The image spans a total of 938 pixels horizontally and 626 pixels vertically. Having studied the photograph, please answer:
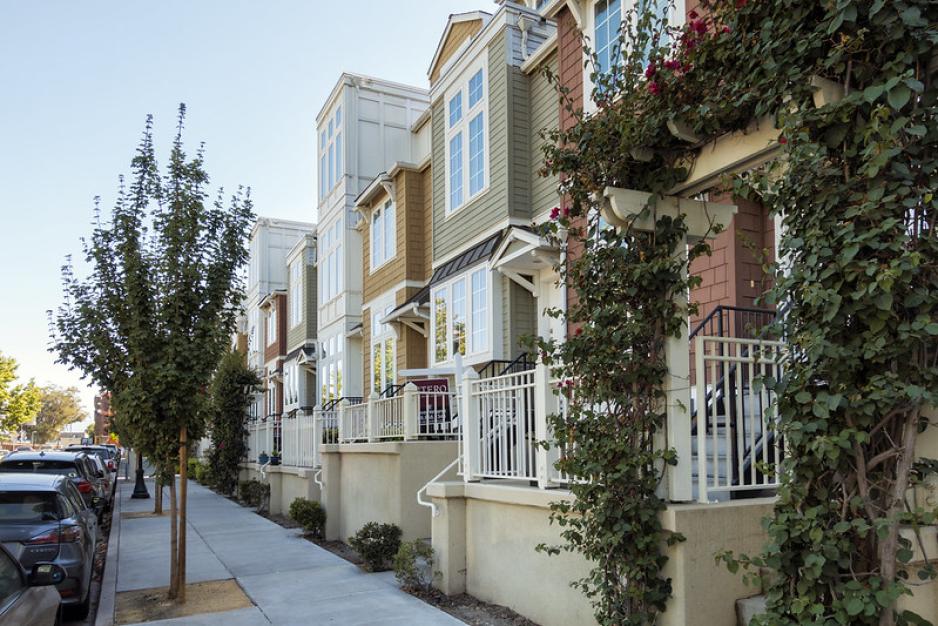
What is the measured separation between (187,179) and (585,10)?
6270mm

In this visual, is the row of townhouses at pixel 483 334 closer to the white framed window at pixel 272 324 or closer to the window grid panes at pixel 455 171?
the window grid panes at pixel 455 171

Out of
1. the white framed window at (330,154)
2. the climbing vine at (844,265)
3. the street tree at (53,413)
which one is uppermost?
the white framed window at (330,154)

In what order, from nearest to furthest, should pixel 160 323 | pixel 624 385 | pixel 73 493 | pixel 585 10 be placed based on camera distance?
pixel 624 385
pixel 160 323
pixel 73 493
pixel 585 10

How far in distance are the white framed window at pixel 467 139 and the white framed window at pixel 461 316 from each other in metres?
1.68

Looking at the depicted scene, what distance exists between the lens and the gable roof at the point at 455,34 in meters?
16.4

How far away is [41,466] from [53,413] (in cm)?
9017

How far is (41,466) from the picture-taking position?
45.1 feet

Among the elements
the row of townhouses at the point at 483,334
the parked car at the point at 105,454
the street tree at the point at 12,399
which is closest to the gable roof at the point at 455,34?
the row of townhouses at the point at 483,334

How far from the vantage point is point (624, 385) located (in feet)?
17.9

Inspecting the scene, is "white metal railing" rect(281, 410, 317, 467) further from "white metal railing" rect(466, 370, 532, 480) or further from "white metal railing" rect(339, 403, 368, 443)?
"white metal railing" rect(466, 370, 532, 480)

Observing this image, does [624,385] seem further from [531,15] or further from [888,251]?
[531,15]

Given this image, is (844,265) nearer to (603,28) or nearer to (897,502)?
(897,502)

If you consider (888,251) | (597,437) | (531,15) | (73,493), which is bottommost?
(73,493)

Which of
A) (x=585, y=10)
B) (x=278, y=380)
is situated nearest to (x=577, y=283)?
(x=585, y=10)
